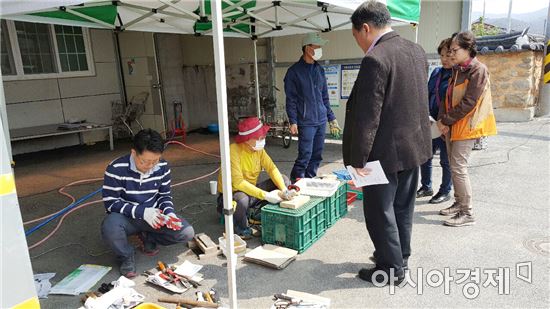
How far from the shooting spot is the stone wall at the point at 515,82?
7617 millimetres

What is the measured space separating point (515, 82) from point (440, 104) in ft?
17.0

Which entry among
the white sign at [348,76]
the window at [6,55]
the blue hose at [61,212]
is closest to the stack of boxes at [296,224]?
the blue hose at [61,212]

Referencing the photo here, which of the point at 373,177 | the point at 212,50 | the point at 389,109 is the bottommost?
the point at 373,177

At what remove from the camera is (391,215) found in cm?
260

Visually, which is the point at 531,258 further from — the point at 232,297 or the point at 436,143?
the point at 232,297

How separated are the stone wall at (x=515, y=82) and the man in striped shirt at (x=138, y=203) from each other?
7.62 m

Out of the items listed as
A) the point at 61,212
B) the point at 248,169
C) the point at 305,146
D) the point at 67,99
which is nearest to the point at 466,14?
the point at 305,146

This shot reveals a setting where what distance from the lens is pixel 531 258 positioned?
3020 mm

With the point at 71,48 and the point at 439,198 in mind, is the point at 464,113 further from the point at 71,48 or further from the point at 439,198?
the point at 71,48

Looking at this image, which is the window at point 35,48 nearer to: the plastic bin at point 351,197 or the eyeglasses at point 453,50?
the plastic bin at point 351,197

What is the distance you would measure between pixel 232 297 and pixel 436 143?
327 centimetres

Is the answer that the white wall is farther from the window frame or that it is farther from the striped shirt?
the striped shirt

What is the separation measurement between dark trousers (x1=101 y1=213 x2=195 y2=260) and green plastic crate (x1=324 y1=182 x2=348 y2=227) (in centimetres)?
135

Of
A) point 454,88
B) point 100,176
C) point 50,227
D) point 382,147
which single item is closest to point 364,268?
point 382,147
